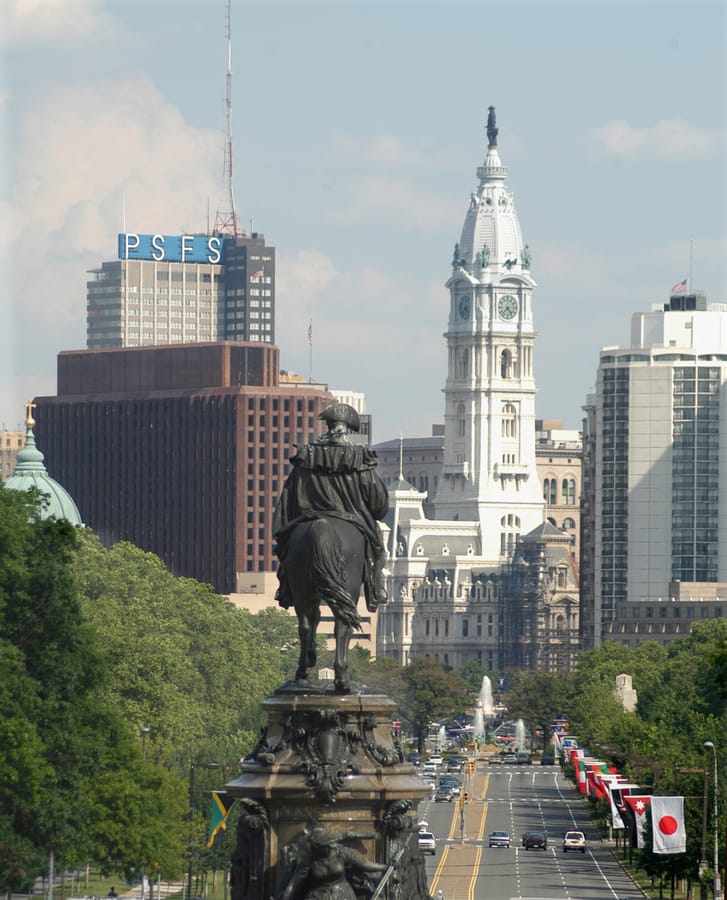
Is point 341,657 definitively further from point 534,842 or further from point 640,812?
point 534,842

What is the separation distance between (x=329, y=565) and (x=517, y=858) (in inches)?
4245

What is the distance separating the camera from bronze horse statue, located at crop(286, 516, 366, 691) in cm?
3928

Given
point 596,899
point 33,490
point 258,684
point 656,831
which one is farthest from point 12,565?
point 258,684

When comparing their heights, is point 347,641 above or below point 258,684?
above

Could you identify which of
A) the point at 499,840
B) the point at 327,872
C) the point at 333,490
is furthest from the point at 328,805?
the point at 499,840

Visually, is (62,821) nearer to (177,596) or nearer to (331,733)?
(331,733)

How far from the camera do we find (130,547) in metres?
195

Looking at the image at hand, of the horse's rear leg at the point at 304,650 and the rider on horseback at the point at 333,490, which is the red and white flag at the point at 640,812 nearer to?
the horse's rear leg at the point at 304,650

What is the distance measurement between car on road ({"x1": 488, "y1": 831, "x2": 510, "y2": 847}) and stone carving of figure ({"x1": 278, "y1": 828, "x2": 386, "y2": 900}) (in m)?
116

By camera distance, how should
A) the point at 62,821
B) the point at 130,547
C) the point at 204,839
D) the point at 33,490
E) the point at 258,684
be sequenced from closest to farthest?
the point at 62,821 < the point at 33,490 < the point at 204,839 < the point at 258,684 < the point at 130,547

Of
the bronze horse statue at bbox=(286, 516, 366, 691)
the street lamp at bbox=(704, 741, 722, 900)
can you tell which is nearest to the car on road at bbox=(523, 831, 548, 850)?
the street lamp at bbox=(704, 741, 722, 900)

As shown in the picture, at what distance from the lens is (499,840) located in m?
154

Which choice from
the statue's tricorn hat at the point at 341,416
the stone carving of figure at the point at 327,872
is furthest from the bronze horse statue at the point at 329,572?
the stone carving of figure at the point at 327,872

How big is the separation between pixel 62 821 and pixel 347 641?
46285mm
